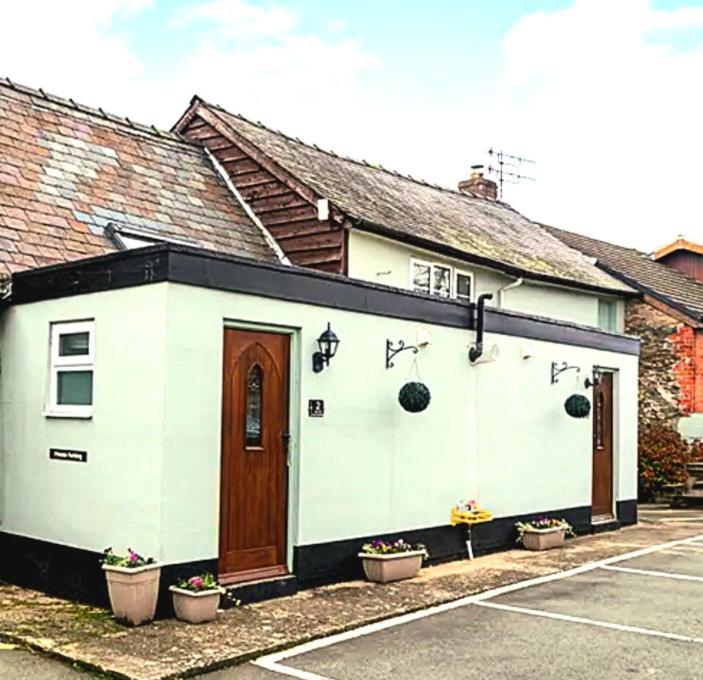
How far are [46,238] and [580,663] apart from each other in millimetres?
7445

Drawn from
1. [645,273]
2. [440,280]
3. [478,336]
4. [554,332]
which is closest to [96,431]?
[478,336]

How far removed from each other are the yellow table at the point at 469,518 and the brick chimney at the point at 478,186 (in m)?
13.7

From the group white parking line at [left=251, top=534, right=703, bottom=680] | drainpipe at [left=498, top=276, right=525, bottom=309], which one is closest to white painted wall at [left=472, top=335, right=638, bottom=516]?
white parking line at [left=251, top=534, right=703, bottom=680]

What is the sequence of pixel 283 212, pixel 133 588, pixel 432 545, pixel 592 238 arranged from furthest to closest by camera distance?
pixel 592 238 → pixel 283 212 → pixel 432 545 → pixel 133 588

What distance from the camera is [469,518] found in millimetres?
10617

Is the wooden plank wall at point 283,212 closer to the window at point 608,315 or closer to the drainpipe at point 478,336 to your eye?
the drainpipe at point 478,336

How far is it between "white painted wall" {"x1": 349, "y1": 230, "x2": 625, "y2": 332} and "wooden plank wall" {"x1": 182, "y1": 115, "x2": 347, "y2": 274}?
33cm

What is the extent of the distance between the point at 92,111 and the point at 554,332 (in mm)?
7749

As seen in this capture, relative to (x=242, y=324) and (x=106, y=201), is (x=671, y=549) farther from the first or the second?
(x=106, y=201)

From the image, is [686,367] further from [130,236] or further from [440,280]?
[130,236]

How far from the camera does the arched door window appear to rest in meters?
8.41

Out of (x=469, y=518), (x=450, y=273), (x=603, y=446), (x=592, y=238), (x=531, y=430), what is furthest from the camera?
(x=592, y=238)

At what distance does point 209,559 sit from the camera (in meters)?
7.82

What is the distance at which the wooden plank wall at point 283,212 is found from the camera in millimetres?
13961
